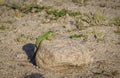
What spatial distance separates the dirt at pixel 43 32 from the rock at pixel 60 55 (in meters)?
0.16

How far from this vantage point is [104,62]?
17.5 feet

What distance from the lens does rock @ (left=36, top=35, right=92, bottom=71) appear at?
4.68 metres

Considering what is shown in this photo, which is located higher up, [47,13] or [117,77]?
[47,13]

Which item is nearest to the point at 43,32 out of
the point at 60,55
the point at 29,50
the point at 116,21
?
the point at 29,50

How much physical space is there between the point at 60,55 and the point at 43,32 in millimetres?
2748

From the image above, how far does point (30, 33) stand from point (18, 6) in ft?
8.98

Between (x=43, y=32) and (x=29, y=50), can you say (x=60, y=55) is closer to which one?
(x=29, y=50)

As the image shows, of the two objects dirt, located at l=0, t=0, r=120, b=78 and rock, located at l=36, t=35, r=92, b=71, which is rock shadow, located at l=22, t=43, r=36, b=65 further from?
rock, located at l=36, t=35, r=92, b=71

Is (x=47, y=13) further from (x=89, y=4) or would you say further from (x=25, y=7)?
(x=89, y=4)

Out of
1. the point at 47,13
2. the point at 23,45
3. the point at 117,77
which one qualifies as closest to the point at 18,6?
the point at 47,13

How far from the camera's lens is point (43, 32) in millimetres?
7309

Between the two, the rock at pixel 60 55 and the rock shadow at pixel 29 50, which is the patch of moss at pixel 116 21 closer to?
the rock shadow at pixel 29 50

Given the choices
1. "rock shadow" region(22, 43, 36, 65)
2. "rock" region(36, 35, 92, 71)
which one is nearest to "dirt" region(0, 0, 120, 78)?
"rock shadow" region(22, 43, 36, 65)

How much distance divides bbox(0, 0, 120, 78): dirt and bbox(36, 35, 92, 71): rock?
0.54 feet
